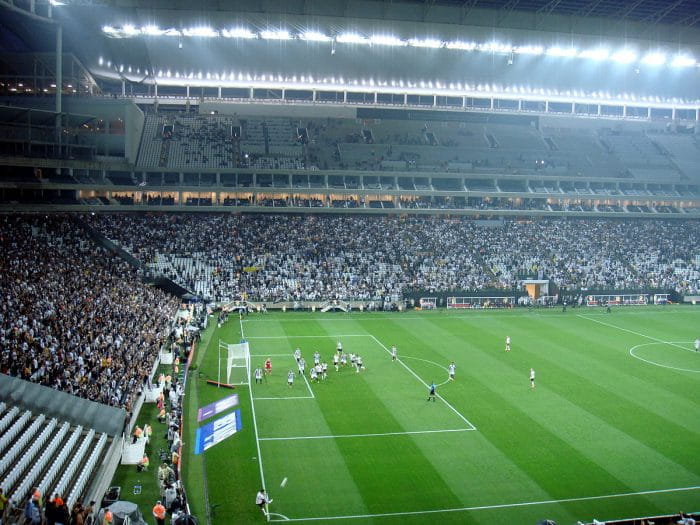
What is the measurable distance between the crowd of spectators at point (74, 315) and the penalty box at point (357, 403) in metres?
5.85

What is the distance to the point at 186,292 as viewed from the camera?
173ft

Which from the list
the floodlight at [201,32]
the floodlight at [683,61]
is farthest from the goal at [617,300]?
the floodlight at [201,32]

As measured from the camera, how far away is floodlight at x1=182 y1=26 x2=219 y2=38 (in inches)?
2365

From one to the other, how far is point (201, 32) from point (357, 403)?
1777 inches

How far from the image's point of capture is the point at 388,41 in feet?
199

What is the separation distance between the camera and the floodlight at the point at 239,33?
61.0 m

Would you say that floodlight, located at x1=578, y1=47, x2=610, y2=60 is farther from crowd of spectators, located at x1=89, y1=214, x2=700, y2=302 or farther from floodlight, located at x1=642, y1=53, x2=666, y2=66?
crowd of spectators, located at x1=89, y1=214, x2=700, y2=302

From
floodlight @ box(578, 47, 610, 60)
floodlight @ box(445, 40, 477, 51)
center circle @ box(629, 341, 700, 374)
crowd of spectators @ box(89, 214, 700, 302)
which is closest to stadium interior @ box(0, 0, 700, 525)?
crowd of spectators @ box(89, 214, 700, 302)

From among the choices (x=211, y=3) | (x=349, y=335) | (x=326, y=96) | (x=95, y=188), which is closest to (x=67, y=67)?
(x=95, y=188)

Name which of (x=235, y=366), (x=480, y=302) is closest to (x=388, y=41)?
(x=480, y=302)

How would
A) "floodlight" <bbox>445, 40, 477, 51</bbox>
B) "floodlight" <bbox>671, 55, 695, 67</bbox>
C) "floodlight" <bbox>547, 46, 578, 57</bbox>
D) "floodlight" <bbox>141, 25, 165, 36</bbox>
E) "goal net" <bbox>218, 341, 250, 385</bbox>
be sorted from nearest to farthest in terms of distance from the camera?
1. "goal net" <bbox>218, 341, 250, 385</bbox>
2. "floodlight" <bbox>141, 25, 165, 36</bbox>
3. "floodlight" <bbox>547, 46, 578, 57</bbox>
4. "floodlight" <bbox>445, 40, 477, 51</bbox>
5. "floodlight" <bbox>671, 55, 695, 67</bbox>

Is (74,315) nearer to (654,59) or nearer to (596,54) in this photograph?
(596,54)

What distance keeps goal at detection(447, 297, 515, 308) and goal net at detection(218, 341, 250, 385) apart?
2568 cm

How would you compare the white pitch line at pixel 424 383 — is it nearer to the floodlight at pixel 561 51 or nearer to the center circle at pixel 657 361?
the center circle at pixel 657 361
